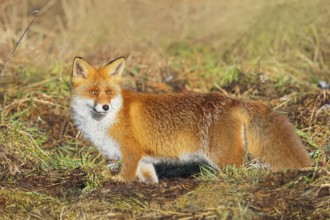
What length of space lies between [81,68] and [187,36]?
22.8 ft

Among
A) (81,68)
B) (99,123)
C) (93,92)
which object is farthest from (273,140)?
(81,68)

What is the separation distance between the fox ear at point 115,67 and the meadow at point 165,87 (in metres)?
1.02

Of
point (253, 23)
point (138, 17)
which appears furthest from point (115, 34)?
point (253, 23)

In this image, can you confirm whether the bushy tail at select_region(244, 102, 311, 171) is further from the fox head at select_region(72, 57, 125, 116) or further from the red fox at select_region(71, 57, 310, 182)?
the fox head at select_region(72, 57, 125, 116)

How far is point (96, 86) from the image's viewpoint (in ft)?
21.7

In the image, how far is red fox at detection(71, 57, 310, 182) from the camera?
6215mm

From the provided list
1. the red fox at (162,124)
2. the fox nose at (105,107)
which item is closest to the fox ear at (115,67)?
the red fox at (162,124)

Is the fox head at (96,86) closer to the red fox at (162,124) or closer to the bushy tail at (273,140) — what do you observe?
the red fox at (162,124)

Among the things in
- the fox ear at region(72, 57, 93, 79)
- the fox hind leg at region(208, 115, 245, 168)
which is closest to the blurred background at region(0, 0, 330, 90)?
the fox ear at region(72, 57, 93, 79)

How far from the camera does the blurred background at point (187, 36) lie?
1099 centimetres

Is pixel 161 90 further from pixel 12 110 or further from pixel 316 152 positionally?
pixel 316 152

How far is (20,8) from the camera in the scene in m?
16.2

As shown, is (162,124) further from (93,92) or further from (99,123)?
(93,92)

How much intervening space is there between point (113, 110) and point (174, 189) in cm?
115
